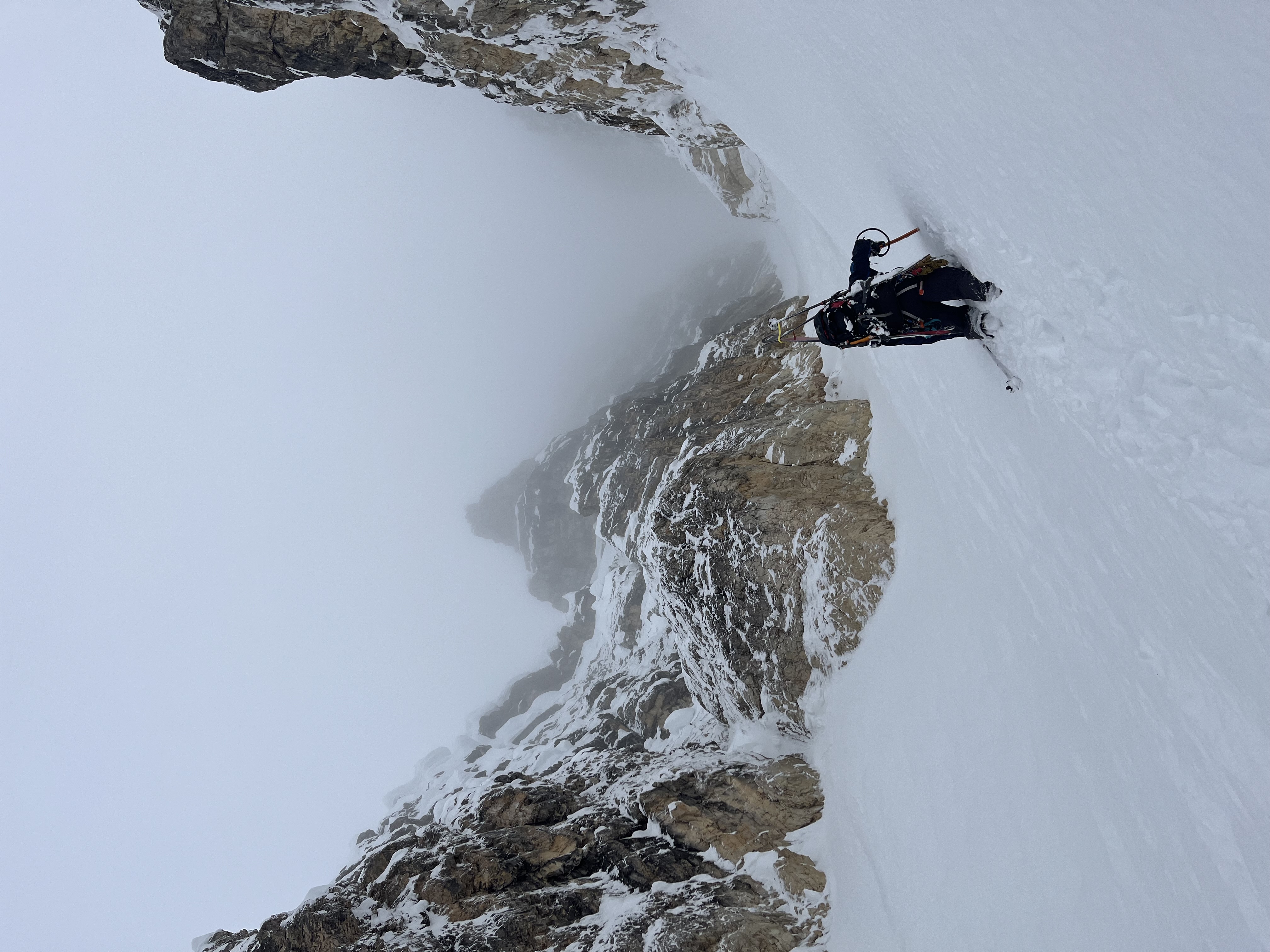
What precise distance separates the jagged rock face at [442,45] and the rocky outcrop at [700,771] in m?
8.65

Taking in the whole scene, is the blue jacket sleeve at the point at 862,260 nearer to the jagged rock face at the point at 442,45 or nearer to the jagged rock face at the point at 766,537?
the jagged rock face at the point at 766,537

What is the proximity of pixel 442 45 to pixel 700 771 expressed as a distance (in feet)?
67.3

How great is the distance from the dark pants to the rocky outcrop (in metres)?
6.43

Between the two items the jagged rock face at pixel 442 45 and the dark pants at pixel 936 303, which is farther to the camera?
the jagged rock face at pixel 442 45

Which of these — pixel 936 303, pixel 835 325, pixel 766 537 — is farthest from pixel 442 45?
pixel 936 303

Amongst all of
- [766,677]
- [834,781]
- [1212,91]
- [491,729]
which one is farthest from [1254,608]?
[491,729]

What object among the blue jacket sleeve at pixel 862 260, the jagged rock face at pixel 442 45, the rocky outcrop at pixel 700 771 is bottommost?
the rocky outcrop at pixel 700 771

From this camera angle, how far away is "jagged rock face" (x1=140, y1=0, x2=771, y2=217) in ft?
55.2

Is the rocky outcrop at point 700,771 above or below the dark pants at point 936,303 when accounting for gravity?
below

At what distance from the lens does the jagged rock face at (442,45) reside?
16.8m

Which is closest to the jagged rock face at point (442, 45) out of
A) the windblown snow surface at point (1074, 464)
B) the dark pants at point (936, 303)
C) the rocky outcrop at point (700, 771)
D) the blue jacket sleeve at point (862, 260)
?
the windblown snow surface at point (1074, 464)

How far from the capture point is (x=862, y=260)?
8.38 metres

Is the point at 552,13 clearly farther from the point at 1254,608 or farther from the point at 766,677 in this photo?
the point at 1254,608

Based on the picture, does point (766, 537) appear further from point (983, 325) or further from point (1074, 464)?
point (1074, 464)
